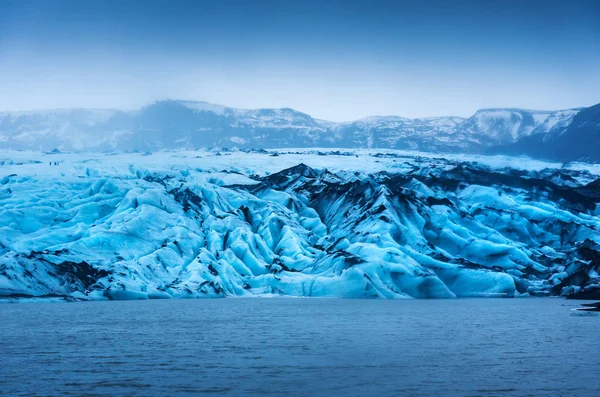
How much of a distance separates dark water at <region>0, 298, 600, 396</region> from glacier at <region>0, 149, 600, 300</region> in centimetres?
1217

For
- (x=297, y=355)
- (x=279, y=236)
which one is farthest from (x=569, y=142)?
(x=297, y=355)

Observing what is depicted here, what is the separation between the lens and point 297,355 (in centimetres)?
2775

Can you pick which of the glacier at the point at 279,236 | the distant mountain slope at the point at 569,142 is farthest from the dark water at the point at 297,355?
the distant mountain slope at the point at 569,142

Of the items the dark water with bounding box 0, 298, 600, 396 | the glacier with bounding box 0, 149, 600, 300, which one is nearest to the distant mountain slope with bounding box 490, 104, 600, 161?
the glacier with bounding box 0, 149, 600, 300

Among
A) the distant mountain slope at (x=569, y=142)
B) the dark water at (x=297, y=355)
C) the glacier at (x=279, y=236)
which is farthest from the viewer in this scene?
the distant mountain slope at (x=569, y=142)

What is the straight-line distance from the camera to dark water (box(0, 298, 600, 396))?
20781mm

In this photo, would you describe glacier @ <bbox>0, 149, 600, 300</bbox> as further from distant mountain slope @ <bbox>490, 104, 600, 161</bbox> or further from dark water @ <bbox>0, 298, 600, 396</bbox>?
distant mountain slope @ <bbox>490, 104, 600, 161</bbox>

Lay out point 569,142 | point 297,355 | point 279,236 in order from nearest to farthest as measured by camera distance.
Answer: point 297,355
point 279,236
point 569,142

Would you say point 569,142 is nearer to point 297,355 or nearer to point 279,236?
point 279,236

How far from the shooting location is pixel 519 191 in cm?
9912

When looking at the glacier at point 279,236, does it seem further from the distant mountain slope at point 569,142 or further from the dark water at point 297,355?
the distant mountain slope at point 569,142

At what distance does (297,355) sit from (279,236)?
47482 millimetres

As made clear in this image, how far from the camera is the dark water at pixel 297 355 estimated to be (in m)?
20.8

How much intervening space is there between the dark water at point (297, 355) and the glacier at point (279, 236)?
12.2 m
